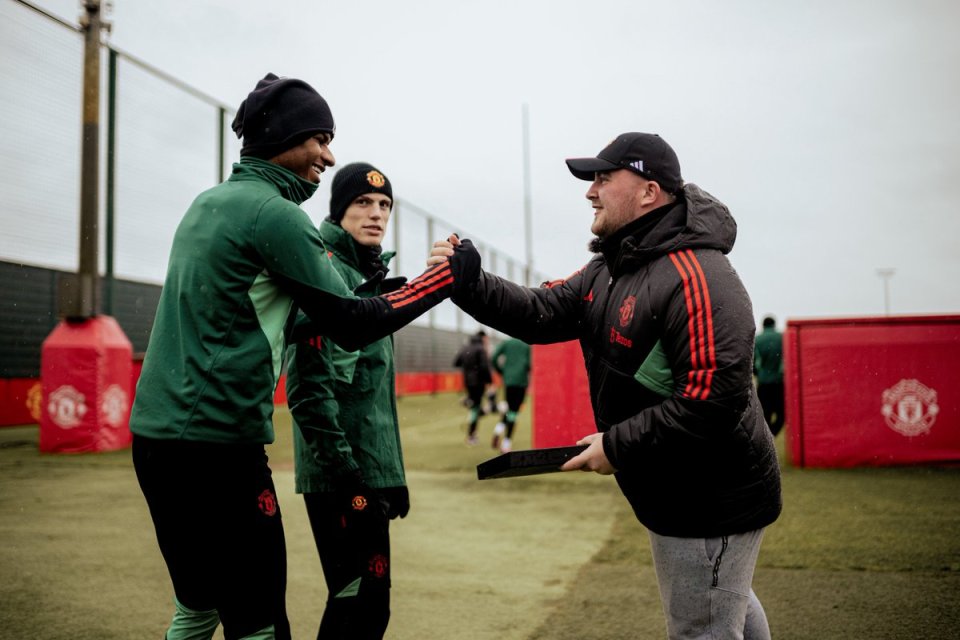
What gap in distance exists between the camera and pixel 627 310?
2344mm

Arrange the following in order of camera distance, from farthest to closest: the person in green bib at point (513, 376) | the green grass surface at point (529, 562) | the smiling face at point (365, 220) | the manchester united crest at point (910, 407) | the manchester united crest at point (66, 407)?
the person in green bib at point (513, 376) < the manchester united crest at point (66, 407) < the manchester united crest at point (910, 407) < the green grass surface at point (529, 562) < the smiling face at point (365, 220)

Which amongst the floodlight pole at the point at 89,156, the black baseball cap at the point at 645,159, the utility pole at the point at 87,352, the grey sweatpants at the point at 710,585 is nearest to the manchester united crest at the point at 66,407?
the utility pole at the point at 87,352

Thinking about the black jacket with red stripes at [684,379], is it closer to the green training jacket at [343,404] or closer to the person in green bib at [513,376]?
the green training jacket at [343,404]

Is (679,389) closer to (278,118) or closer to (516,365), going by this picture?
(278,118)

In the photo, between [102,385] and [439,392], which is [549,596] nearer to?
[102,385]

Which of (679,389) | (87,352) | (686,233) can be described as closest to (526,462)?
(679,389)

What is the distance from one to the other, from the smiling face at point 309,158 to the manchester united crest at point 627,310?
100 cm

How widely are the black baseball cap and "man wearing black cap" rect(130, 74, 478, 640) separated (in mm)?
939

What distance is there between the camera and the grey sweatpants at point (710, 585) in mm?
2262

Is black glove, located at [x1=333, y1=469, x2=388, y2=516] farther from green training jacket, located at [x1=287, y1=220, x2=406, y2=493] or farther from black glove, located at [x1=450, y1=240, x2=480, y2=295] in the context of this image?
black glove, located at [x1=450, y1=240, x2=480, y2=295]

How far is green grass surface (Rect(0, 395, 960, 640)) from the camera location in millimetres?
4164

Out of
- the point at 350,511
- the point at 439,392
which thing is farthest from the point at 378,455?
the point at 439,392

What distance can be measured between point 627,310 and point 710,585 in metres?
0.82

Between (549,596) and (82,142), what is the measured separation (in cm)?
1112
